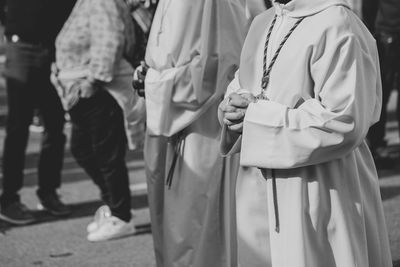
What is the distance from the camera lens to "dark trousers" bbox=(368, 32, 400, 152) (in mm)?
6910

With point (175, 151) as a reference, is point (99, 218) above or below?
below

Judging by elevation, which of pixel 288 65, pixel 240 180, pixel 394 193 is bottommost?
pixel 394 193

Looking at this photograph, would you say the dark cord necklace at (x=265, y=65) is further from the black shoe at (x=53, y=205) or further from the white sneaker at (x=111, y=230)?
the black shoe at (x=53, y=205)

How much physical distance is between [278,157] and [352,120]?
0.27 meters

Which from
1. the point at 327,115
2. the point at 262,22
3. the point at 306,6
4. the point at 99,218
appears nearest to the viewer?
the point at 327,115

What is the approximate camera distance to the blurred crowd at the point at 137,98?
12.8ft

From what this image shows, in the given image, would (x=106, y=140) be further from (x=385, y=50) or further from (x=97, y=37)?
(x=385, y=50)

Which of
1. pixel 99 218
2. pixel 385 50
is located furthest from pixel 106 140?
pixel 385 50

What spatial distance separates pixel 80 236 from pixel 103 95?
0.98m

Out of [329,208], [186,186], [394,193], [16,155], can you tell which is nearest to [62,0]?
[16,155]

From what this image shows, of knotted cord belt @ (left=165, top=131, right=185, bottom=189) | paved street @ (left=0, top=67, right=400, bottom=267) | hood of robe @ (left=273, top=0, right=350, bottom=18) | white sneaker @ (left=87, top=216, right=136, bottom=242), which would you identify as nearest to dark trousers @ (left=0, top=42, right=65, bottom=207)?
paved street @ (left=0, top=67, right=400, bottom=267)

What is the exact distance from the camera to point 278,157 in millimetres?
2643

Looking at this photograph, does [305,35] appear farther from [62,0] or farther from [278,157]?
[62,0]

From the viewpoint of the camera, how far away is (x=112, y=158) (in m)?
5.35
